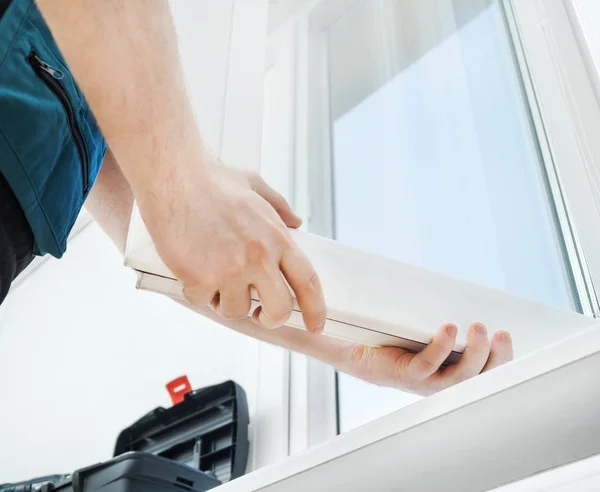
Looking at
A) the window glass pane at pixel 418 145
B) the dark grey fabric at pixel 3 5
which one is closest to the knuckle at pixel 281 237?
the dark grey fabric at pixel 3 5

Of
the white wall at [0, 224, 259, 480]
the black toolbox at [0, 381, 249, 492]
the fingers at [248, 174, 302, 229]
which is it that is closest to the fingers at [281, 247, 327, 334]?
the fingers at [248, 174, 302, 229]

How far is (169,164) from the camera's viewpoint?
1.80 feet

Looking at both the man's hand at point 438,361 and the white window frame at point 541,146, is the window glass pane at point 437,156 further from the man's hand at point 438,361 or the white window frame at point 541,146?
the man's hand at point 438,361

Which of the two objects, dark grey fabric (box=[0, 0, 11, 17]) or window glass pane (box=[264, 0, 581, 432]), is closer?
→ dark grey fabric (box=[0, 0, 11, 17])

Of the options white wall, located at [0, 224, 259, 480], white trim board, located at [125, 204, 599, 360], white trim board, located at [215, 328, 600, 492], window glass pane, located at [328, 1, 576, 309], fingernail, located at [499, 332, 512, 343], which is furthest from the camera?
white wall, located at [0, 224, 259, 480]

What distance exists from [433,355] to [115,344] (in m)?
1.25

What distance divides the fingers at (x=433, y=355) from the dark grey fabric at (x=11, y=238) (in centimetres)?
45

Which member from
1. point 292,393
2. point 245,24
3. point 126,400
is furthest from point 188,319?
point 245,24

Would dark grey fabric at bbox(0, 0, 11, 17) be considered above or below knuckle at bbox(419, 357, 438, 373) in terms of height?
above

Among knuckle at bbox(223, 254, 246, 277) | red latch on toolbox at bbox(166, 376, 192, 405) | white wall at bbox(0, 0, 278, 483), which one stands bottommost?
knuckle at bbox(223, 254, 246, 277)

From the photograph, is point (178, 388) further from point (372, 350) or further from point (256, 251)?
point (256, 251)

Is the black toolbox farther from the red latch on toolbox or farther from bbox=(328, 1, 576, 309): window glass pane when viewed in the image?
bbox=(328, 1, 576, 309): window glass pane

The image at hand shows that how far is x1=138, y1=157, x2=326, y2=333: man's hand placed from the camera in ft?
1.81

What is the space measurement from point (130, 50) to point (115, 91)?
0.04 m
